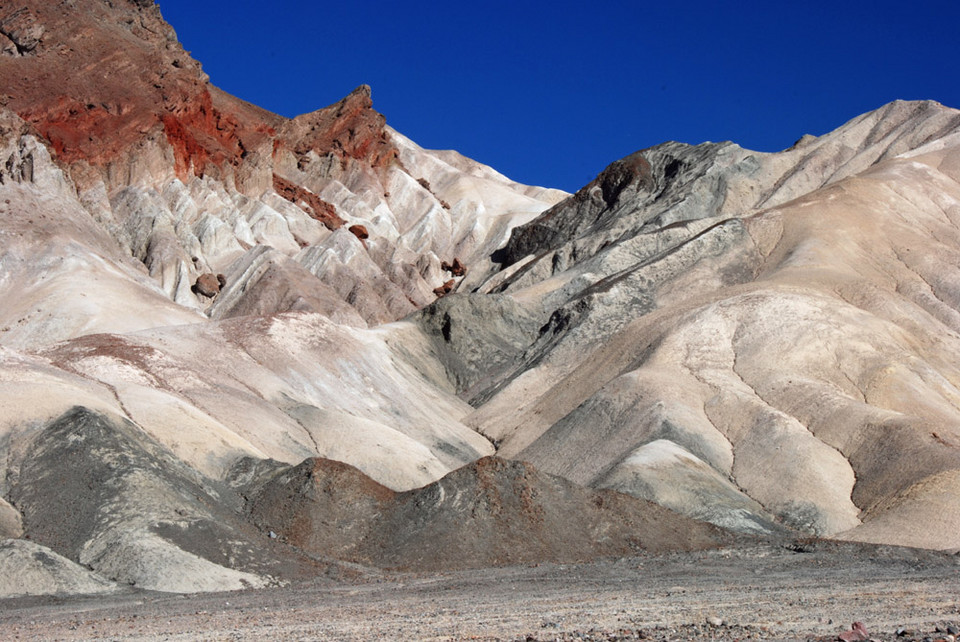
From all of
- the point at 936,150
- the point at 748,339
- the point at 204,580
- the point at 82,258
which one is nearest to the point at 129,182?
the point at 82,258

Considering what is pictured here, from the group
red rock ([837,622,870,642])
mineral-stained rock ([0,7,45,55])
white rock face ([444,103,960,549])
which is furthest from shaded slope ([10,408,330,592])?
mineral-stained rock ([0,7,45,55])

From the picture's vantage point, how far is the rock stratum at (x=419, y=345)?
120ft

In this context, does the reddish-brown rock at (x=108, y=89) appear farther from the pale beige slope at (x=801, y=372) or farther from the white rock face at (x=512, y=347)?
the pale beige slope at (x=801, y=372)

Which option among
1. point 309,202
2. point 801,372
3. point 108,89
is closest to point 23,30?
point 108,89

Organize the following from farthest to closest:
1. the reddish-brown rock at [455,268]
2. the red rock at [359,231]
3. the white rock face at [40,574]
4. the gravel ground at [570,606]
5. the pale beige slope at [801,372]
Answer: the reddish-brown rock at [455,268] → the red rock at [359,231] → the pale beige slope at [801,372] → the white rock face at [40,574] → the gravel ground at [570,606]

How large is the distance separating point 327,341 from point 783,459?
28.1 metres

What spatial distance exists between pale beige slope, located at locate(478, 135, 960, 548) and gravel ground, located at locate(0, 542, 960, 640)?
1177 cm

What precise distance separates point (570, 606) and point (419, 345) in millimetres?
50726

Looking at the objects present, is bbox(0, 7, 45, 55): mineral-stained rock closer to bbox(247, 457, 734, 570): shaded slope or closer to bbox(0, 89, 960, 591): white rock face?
bbox(0, 89, 960, 591): white rock face

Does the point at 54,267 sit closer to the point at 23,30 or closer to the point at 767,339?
the point at 23,30

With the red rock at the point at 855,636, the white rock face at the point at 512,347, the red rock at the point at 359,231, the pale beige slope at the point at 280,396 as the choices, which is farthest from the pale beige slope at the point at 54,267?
the red rock at the point at 855,636

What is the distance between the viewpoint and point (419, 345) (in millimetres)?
74875

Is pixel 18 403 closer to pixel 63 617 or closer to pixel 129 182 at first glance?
pixel 63 617

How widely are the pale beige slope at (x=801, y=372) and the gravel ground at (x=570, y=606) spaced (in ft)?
38.6
